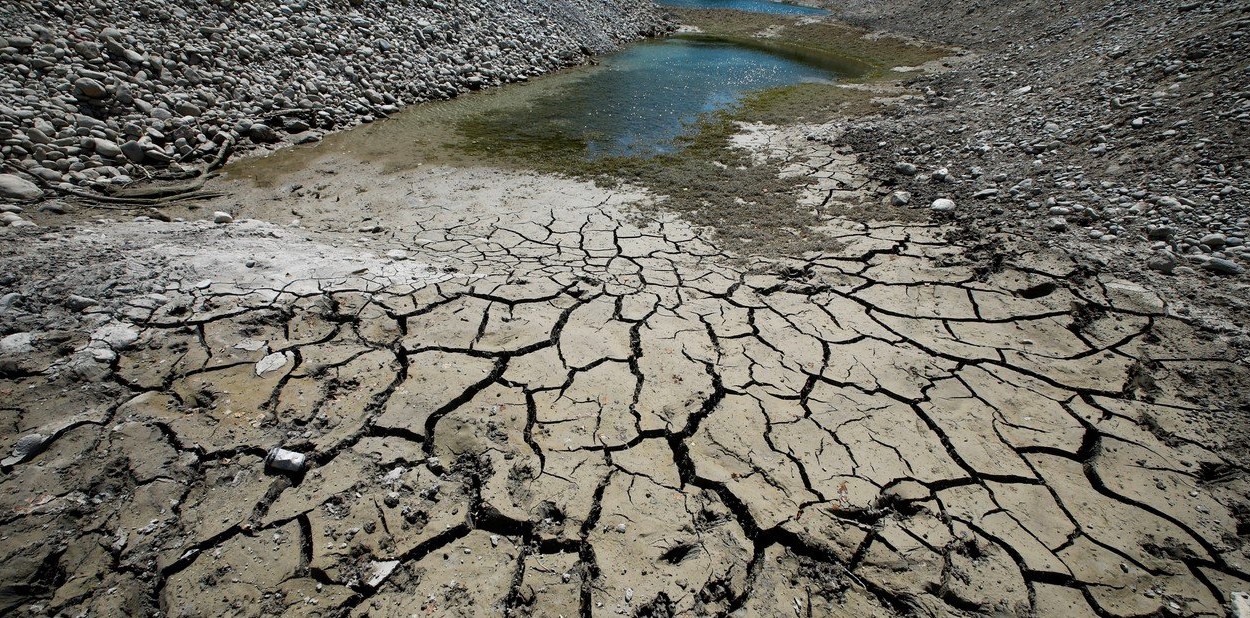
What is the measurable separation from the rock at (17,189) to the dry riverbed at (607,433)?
0.87 meters

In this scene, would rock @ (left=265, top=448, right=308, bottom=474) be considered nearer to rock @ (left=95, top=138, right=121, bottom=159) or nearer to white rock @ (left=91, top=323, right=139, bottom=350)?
white rock @ (left=91, top=323, right=139, bottom=350)

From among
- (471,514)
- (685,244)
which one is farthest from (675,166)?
(471,514)

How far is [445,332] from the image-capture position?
2920 mm

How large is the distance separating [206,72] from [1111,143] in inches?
369

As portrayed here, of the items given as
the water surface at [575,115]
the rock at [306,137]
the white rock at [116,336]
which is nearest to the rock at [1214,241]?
the water surface at [575,115]

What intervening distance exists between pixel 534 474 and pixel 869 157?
5237mm

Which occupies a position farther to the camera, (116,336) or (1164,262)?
(1164,262)

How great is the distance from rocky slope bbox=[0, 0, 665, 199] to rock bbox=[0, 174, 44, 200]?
0.02 meters

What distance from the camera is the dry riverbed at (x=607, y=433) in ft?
5.87

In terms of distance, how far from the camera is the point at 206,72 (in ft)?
20.5

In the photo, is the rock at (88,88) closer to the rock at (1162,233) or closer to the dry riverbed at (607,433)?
the dry riverbed at (607,433)

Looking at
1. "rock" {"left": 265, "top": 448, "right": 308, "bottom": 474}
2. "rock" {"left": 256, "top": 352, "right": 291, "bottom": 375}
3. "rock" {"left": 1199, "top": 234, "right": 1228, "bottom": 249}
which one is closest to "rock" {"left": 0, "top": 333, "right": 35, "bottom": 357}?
"rock" {"left": 256, "top": 352, "right": 291, "bottom": 375}

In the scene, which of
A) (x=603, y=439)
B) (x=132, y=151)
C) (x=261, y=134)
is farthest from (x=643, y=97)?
(x=603, y=439)

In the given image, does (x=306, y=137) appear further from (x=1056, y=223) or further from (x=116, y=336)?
(x=1056, y=223)
